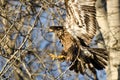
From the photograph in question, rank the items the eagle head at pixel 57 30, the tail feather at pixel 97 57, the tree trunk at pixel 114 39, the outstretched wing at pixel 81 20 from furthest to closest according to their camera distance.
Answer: the eagle head at pixel 57 30, the outstretched wing at pixel 81 20, the tail feather at pixel 97 57, the tree trunk at pixel 114 39

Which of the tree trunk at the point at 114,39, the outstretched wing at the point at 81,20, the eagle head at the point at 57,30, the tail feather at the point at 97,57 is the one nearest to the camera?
the tree trunk at the point at 114,39

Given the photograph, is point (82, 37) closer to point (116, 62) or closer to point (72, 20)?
point (72, 20)

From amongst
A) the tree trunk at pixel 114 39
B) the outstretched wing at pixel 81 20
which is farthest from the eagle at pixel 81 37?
the tree trunk at pixel 114 39

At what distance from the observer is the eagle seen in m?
4.34

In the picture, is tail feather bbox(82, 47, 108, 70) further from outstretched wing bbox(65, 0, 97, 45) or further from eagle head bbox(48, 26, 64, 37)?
eagle head bbox(48, 26, 64, 37)

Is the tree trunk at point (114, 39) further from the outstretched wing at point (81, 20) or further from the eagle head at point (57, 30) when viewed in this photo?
the eagle head at point (57, 30)

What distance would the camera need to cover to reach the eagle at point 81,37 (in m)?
4.34

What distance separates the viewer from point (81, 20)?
4.51 meters

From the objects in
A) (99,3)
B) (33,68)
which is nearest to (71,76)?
(33,68)

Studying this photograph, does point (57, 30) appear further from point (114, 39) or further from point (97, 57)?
point (114, 39)

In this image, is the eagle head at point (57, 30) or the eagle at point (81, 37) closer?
the eagle at point (81, 37)

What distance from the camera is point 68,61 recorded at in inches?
178

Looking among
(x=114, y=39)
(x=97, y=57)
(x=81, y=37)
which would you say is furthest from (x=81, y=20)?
(x=114, y=39)

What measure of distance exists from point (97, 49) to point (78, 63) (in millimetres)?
327
